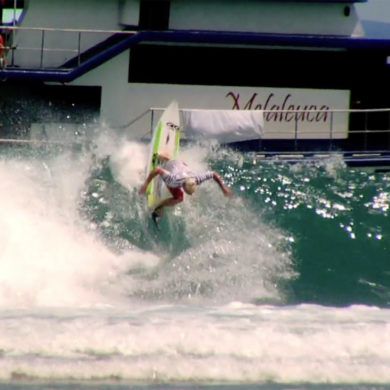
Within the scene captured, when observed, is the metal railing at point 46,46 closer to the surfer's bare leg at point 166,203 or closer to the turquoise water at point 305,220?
the turquoise water at point 305,220

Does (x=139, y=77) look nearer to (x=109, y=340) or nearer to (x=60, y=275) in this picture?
(x=60, y=275)

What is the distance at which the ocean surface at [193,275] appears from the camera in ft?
21.7

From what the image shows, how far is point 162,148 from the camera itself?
13359 millimetres

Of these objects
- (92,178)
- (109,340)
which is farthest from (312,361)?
(92,178)

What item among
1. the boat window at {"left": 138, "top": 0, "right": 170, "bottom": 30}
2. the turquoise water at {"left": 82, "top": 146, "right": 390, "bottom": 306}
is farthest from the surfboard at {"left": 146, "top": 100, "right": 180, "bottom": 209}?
the boat window at {"left": 138, "top": 0, "right": 170, "bottom": 30}

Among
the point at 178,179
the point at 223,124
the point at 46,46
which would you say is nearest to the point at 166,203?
the point at 178,179

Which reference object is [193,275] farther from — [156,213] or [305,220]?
[305,220]

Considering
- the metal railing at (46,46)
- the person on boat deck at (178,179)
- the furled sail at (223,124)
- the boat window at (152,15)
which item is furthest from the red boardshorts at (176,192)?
the boat window at (152,15)

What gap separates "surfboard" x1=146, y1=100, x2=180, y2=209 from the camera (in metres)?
12.6

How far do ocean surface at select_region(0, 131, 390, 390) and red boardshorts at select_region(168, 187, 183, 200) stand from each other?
0.46 meters

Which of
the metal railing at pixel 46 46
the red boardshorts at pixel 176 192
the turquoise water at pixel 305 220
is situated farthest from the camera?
the metal railing at pixel 46 46

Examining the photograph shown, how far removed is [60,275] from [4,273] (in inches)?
21.6

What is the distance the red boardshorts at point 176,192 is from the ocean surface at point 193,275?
0.46m

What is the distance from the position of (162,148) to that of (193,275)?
2417mm
